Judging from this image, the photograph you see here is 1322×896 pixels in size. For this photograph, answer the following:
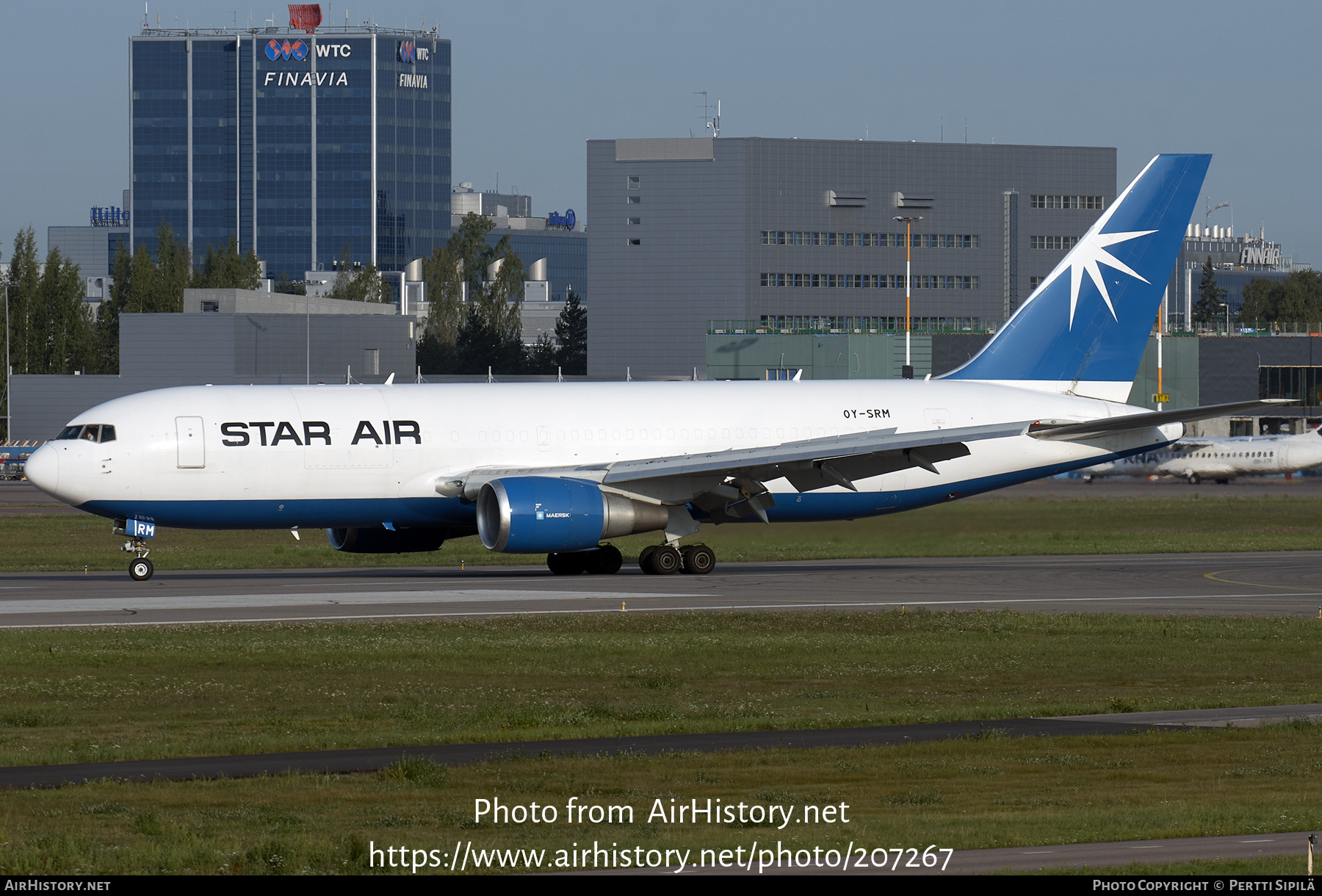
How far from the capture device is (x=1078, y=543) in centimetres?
5094

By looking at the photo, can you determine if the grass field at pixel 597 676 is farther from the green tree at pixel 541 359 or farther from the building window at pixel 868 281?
the green tree at pixel 541 359

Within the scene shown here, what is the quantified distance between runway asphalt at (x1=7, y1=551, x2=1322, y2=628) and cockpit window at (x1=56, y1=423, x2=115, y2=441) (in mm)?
3298

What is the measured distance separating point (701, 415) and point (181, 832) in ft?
92.2


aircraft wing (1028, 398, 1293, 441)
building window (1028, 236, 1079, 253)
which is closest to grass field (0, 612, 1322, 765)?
aircraft wing (1028, 398, 1293, 441)

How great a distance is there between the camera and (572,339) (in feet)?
568

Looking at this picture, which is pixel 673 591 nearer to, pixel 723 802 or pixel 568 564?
pixel 568 564

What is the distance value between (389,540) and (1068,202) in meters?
119

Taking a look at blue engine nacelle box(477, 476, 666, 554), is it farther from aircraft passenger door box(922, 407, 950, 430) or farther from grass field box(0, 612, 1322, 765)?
aircraft passenger door box(922, 407, 950, 430)

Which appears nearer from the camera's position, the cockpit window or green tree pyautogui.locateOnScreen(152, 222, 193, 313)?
the cockpit window

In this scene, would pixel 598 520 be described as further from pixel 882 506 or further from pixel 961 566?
pixel 961 566

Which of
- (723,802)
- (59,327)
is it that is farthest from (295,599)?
(59,327)

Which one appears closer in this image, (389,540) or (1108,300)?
(389,540)

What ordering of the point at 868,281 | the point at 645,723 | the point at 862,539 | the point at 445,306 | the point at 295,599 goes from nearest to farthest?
the point at 645,723 < the point at 295,599 < the point at 862,539 < the point at 868,281 < the point at 445,306

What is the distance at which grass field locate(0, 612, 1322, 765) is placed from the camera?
1875cm
